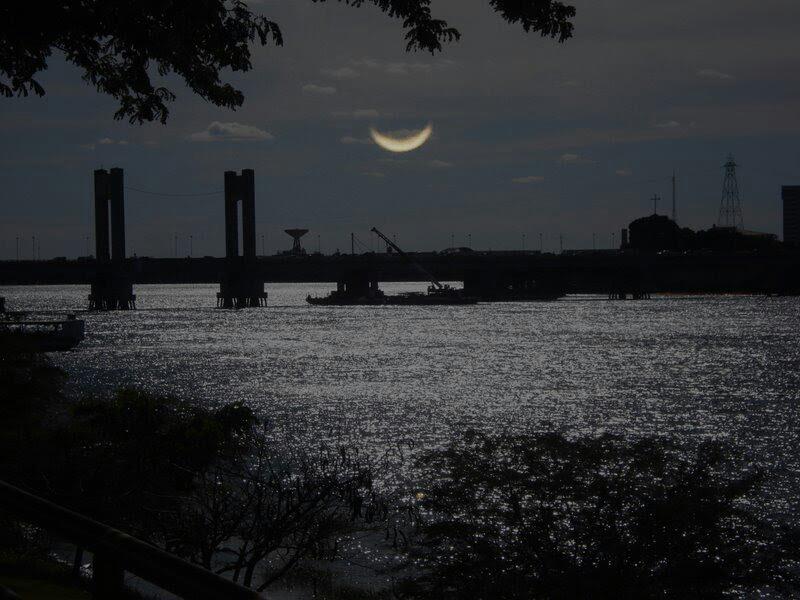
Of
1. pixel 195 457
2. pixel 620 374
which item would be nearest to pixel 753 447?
pixel 195 457

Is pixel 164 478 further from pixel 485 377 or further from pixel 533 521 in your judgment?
pixel 485 377

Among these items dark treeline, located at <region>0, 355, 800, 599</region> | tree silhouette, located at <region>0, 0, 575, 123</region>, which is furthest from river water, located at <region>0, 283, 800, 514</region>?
tree silhouette, located at <region>0, 0, 575, 123</region>

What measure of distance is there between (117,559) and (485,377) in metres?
76.8

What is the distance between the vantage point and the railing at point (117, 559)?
5305mm

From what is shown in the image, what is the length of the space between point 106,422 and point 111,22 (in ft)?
49.1

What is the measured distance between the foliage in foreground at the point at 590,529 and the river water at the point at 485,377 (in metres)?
3.87

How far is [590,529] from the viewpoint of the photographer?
14414mm

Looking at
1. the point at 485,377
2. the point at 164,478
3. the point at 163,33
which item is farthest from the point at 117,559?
the point at 485,377

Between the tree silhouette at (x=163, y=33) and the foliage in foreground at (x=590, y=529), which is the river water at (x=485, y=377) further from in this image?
the tree silhouette at (x=163, y=33)

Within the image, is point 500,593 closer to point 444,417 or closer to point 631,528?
point 631,528

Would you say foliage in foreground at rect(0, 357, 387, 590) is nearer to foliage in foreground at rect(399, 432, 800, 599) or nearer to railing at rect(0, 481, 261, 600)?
foliage in foreground at rect(399, 432, 800, 599)

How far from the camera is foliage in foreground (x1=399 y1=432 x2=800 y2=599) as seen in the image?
1354cm

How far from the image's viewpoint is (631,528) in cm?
1450

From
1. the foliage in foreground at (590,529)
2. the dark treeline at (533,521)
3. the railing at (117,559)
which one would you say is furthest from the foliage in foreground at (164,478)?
the railing at (117,559)
